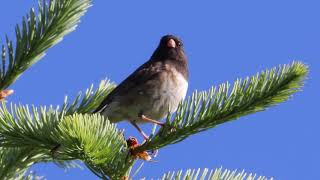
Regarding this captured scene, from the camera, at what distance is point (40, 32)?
1.72 m

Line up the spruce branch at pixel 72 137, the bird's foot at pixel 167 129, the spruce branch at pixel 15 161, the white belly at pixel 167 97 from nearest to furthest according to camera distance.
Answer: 1. the spruce branch at pixel 72 137
2. the bird's foot at pixel 167 129
3. the spruce branch at pixel 15 161
4. the white belly at pixel 167 97

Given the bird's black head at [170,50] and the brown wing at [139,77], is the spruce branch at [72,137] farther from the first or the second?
the bird's black head at [170,50]

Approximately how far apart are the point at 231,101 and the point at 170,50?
250 cm

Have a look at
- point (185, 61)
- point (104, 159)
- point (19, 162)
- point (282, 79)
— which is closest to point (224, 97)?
point (282, 79)

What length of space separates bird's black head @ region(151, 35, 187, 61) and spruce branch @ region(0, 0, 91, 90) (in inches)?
88.9

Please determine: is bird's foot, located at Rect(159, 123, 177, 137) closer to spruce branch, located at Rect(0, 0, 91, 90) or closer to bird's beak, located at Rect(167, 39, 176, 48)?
spruce branch, located at Rect(0, 0, 91, 90)

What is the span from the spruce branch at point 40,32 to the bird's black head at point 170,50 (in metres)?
2.26

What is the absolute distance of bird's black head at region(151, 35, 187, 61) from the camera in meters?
3.99

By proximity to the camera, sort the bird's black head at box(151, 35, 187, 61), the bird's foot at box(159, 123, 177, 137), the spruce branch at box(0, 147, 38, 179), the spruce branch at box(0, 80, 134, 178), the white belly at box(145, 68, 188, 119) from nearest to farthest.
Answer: the spruce branch at box(0, 80, 134, 178)
the bird's foot at box(159, 123, 177, 137)
the spruce branch at box(0, 147, 38, 179)
the white belly at box(145, 68, 188, 119)
the bird's black head at box(151, 35, 187, 61)

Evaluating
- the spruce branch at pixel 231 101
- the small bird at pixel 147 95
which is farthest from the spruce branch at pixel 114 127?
the small bird at pixel 147 95

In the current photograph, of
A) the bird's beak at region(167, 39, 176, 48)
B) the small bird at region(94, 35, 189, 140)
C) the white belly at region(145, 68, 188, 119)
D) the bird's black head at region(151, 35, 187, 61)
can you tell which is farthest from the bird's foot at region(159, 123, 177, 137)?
the bird's beak at region(167, 39, 176, 48)

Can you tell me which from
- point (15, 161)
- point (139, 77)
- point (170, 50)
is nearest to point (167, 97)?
point (139, 77)

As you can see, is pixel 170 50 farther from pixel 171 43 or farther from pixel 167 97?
pixel 167 97

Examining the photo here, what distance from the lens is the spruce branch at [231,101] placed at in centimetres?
149
